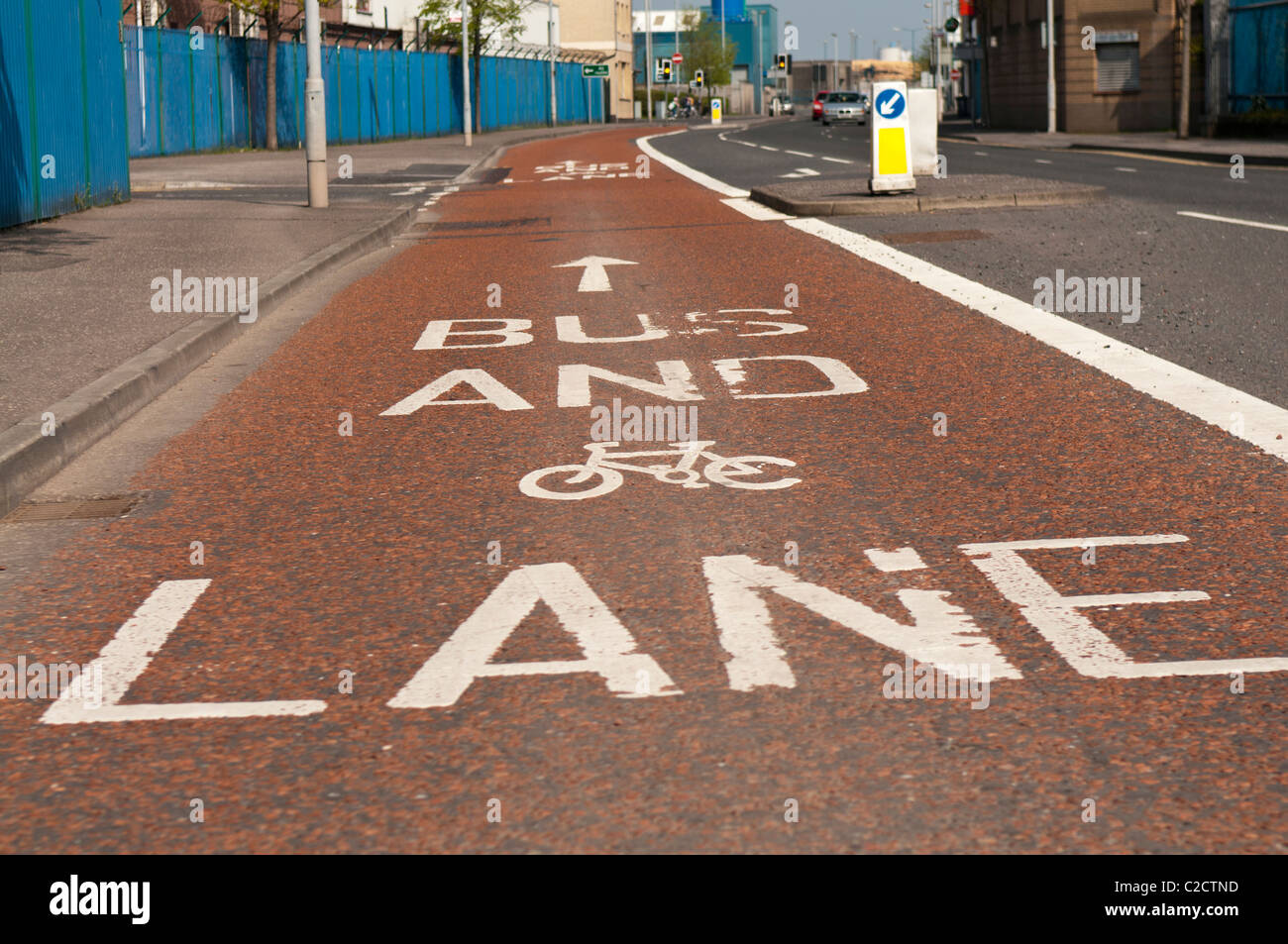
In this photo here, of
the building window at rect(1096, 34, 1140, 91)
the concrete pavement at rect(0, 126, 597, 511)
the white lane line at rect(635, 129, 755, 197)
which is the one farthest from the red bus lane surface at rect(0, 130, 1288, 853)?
the building window at rect(1096, 34, 1140, 91)

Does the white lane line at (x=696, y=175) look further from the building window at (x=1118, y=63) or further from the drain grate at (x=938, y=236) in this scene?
the building window at (x=1118, y=63)

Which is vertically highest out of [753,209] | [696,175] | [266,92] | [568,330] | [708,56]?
[708,56]

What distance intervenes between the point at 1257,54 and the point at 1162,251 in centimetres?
3345

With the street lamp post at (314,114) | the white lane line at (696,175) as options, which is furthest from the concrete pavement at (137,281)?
the white lane line at (696,175)

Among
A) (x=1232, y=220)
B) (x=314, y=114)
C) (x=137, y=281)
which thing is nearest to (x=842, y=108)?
(x=314, y=114)

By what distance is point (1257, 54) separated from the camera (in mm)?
43500

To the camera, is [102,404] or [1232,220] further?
[1232,220]

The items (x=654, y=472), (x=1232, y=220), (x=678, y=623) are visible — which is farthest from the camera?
(x=1232, y=220)

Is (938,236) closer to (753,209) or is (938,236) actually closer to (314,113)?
(753,209)

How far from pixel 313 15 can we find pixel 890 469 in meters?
15.6

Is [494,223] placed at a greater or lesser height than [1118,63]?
lesser

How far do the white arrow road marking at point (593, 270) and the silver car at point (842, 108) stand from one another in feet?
195

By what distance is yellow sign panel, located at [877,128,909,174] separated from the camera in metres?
19.6

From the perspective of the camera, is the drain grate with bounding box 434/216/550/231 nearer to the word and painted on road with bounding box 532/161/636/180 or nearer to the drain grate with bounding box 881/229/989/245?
the drain grate with bounding box 881/229/989/245
